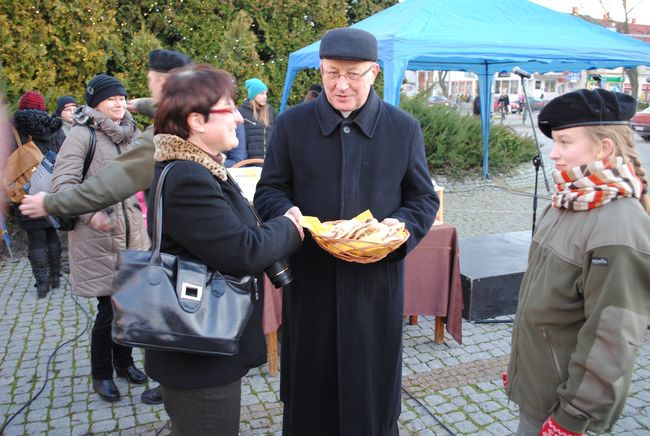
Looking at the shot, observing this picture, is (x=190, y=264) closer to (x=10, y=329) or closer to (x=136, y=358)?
(x=136, y=358)

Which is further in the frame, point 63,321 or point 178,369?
point 63,321

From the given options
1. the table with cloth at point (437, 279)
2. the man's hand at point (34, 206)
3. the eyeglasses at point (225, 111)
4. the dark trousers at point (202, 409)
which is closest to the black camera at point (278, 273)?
the dark trousers at point (202, 409)

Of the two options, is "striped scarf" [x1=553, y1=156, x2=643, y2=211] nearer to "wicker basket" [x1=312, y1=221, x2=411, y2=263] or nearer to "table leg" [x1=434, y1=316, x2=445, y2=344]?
→ "wicker basket" [x1=312, y1=221, x2=411, y2=263]

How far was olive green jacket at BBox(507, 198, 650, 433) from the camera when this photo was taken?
A: 1.44 metres

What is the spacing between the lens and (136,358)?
392cm

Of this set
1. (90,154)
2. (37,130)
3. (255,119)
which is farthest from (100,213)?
(255,119)

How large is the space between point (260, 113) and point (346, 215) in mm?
5111

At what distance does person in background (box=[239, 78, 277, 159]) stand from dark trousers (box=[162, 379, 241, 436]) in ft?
17.4

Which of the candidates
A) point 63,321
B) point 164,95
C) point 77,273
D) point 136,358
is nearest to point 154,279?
point 164,95

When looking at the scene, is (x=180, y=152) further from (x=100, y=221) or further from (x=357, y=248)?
(x=100, y=221)

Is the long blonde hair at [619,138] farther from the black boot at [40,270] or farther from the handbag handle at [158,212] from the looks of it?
the black boot at [40,270]

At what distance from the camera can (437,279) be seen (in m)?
3.92

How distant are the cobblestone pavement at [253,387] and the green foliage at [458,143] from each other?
6.94 meters

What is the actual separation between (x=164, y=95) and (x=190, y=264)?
56cm
